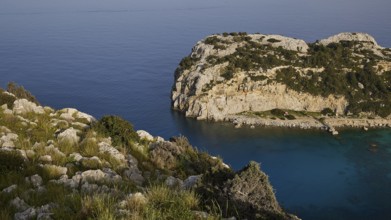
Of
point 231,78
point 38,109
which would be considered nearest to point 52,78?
point 231,78

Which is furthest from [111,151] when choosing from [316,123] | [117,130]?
[316,123]

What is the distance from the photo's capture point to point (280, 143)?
247 ft

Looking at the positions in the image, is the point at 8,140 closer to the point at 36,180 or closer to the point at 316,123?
the point at 36,180

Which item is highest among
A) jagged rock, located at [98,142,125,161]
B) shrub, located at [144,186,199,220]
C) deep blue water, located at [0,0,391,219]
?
shrub, located at [144,186,199,220]

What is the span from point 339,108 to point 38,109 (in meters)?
83.0

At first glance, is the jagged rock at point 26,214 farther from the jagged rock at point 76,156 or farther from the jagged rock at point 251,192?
the jagged rock at point 251,192

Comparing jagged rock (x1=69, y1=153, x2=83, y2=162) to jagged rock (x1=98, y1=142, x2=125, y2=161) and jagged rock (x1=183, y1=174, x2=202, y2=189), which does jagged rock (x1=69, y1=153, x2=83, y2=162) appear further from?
jagged rock (x1=183, y1=174, x2=202, y2=189)

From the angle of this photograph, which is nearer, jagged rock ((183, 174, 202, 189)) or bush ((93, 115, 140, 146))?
jagged rock ((183, 174, 202, 189))

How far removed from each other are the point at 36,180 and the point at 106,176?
2.03 metres

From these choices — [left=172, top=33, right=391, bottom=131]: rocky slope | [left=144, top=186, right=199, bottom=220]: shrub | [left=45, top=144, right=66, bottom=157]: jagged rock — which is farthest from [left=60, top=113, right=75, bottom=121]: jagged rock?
[left=172, top=33, right=391, bottom=131]: rocky slope

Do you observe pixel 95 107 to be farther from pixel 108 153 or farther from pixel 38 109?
pixel 108 153

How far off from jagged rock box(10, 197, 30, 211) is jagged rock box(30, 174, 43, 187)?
142 cm

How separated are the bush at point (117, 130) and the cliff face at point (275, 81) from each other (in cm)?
7028

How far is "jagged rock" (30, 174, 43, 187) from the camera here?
10.5m
